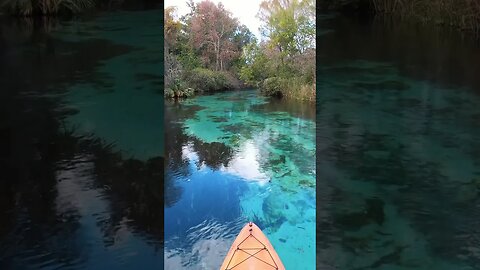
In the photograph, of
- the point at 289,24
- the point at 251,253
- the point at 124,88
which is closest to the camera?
the point at 251,253

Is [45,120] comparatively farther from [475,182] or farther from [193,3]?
[475,182]

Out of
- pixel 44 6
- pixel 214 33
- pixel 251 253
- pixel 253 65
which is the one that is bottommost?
pixel 251 253

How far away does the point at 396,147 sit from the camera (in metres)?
2.83

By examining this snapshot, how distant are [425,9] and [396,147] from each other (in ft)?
2.52

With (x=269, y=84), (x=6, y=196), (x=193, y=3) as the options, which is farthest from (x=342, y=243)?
(x=6, y=196)

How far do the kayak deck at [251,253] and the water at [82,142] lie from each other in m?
0.38

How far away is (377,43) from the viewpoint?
290cm

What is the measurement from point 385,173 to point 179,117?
115 centimetres

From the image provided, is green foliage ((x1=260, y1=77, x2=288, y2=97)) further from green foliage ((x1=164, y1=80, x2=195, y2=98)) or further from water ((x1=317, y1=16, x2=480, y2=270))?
green foliage ((x1=164, y1=80, x2=195, y2=98))

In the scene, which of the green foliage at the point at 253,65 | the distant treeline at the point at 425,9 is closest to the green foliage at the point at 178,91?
the green foliage at the point at 253,65

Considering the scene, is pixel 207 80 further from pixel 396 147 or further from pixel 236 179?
pixel 396 147

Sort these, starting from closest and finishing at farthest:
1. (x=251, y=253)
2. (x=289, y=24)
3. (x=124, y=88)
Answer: (x=251, y=253), (x=124, y=88), (x=289, y=24)

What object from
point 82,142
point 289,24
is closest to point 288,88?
point 289,24

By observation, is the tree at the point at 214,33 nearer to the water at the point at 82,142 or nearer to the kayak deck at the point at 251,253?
the water at the point at 82,142
